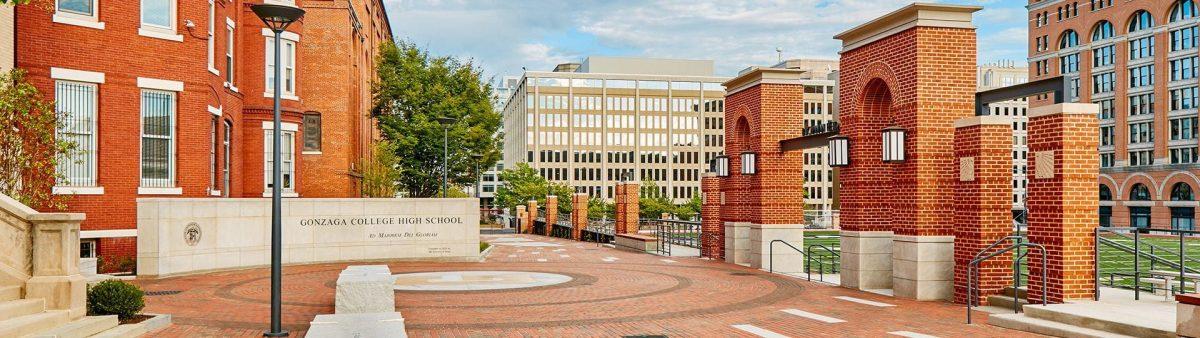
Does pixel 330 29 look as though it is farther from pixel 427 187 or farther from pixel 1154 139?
pixel 1154 139

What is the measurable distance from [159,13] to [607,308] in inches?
565

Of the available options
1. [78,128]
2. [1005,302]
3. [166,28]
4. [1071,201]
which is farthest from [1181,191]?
[78,128]

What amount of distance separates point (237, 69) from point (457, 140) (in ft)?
56.6

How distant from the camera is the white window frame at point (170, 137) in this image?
71.4ft

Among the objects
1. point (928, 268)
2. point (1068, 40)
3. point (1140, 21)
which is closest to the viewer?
point (928, 268)

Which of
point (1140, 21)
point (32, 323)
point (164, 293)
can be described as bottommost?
point (164, 293)

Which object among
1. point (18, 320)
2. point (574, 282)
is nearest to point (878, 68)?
point (574, 282)

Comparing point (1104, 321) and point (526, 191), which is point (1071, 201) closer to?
point (1104, 321)

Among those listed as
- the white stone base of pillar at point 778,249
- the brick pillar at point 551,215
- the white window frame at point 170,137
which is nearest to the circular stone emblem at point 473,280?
the white stone base of pillar at point 778,249

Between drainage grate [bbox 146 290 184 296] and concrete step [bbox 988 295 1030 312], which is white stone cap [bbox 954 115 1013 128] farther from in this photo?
drainage grate [bbox 146 290 184 296]

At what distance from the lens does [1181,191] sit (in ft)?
266

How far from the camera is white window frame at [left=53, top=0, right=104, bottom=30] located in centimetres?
2016

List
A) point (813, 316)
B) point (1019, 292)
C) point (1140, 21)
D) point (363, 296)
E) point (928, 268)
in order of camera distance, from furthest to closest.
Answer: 1. point (1140, 21)
2. point (928, 268)
3. point (1019, 292)
4. point (813, 316)
5. point (363, 296)

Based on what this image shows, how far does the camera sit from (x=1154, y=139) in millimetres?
84438
